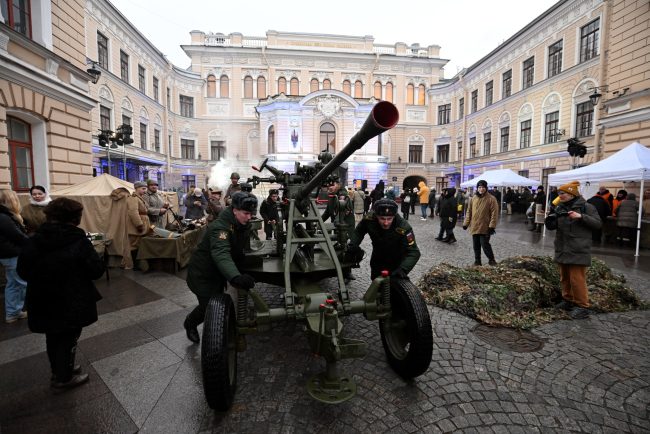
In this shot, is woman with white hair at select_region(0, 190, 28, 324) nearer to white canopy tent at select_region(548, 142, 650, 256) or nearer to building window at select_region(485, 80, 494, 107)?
white canopy tent at select_region(548, 142, 650, 256)

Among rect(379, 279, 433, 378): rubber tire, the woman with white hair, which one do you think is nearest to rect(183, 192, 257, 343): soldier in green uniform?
rect(379, 279, 433, 378): rubber tire

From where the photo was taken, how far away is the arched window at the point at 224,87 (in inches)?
1351

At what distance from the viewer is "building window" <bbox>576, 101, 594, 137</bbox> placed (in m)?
18.6

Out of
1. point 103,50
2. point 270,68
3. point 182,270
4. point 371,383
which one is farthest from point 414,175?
point 371,383

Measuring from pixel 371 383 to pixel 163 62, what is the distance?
3389 centimetres

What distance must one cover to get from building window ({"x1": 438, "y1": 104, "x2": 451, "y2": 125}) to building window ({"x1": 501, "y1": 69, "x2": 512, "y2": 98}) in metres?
8.22

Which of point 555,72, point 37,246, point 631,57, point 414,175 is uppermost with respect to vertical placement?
Result: point 555,72

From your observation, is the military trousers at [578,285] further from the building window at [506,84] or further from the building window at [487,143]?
the building window at [487,143]

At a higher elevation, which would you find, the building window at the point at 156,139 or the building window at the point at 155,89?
the building window at the point at 155,89

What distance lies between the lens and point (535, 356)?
3.23 m

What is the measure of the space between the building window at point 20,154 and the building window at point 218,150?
27896 millimetres

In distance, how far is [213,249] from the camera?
2844mm

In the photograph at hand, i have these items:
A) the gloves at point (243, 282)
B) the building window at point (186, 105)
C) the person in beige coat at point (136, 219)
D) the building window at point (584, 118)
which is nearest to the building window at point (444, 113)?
the building window at point (584, 118)

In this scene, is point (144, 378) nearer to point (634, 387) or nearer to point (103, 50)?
point (634, 387)
